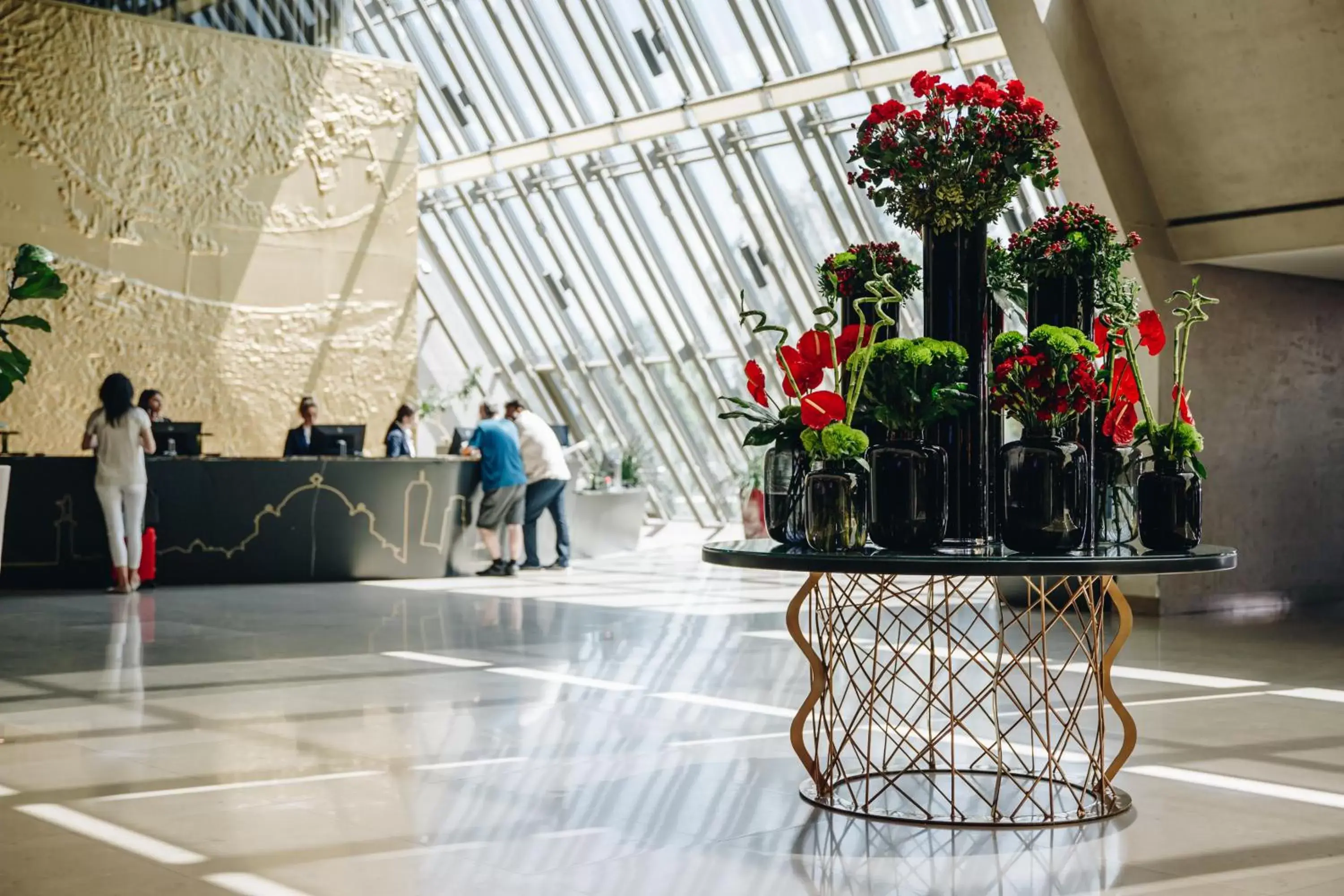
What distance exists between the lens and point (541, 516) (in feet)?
43.5

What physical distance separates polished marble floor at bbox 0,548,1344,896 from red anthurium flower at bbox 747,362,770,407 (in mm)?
1095

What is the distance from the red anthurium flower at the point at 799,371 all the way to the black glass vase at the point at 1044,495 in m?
0.56

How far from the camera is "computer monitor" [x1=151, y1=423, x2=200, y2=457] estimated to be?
37.8ft

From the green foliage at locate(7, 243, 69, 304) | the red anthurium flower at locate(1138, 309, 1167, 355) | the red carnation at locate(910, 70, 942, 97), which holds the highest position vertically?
the red carnation at locate(910, 70, 942, 97)

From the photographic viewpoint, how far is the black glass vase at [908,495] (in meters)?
3.83

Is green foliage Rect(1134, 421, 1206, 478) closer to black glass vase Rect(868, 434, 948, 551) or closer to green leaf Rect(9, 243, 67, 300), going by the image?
black glass vase Rect(868, 434, 948, 551)

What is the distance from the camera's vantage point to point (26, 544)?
10.8 m

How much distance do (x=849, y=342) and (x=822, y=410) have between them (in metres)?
0.23

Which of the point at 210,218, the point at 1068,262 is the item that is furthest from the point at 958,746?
the point at 210,218

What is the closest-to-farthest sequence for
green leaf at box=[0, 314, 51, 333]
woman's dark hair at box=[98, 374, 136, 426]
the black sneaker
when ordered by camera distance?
green leaf at box=[0, 314, 51, 333], woman's dark hair at box=[98, 374, 136, 426], the black sneaker

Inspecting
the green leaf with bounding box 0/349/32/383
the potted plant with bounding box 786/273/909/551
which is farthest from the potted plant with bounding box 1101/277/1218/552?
the green leaf with bounding box 0/349/32/383

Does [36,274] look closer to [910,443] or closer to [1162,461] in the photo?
[910,443]

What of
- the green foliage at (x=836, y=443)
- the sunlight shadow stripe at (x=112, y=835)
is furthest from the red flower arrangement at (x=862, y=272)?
the sunlight shadow stripe at (x=112, y=835)

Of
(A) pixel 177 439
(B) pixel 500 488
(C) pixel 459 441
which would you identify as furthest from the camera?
(C) pixel 459 441
